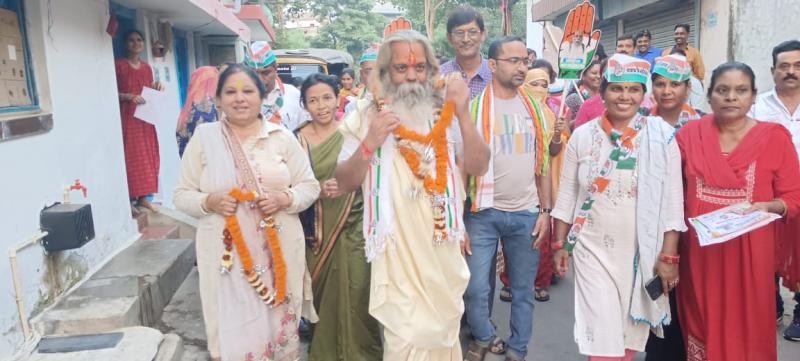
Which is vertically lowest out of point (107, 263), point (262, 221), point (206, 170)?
point (107, 263)

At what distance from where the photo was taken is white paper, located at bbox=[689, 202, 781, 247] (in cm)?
276

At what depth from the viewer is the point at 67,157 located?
3.90 meters

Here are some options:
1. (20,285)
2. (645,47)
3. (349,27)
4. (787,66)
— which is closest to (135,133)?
(20,285)

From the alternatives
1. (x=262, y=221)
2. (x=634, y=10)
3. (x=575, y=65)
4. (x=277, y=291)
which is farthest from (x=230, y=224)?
(x=634, y=10)

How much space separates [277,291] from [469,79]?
188 centimetres

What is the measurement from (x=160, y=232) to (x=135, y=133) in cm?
98

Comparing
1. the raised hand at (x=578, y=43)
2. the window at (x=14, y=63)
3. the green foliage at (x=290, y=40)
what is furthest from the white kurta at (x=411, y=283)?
the green foliage at (x=290, y=40)

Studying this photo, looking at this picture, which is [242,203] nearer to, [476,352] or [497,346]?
[476,352]

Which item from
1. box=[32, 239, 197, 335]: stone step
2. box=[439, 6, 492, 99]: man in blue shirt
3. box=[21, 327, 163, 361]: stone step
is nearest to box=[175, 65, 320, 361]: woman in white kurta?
box=[21, 327, 163, 361]: stone step

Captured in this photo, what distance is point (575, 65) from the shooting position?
383 centimetres

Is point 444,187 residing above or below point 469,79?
below

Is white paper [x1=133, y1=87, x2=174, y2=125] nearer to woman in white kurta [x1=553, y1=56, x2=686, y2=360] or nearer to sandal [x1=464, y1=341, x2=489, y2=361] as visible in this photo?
sandal [x1=464, y1=341, x2=489, y2=361]

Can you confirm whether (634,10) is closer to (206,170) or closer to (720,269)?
(720,269)

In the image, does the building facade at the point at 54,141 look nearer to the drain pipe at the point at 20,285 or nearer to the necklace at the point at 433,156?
the drain pipe at the point at 20,285
